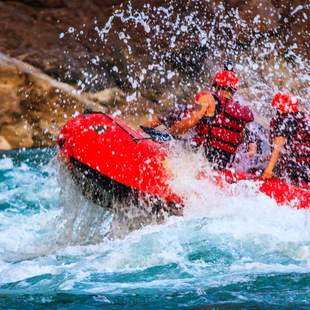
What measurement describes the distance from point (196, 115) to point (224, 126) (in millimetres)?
294

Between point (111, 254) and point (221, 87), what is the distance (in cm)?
195

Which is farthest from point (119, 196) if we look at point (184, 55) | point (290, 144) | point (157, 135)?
point (184, 55)

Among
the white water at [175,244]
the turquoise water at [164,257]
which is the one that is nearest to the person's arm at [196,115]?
the white water at [175,244]

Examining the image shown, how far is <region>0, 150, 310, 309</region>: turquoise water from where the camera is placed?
4.38 meters

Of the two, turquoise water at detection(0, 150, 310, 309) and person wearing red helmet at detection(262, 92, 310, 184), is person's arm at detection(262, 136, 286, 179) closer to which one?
person wearing red helmet at detection(262, 92, 310, 184)

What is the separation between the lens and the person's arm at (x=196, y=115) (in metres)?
6.21

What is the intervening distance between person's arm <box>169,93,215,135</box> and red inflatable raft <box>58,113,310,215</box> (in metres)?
0.23

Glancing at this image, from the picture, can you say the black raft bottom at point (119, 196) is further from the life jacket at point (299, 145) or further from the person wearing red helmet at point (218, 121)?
the life jacket at point (299, 145)

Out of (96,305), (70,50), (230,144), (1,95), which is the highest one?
(70,50)

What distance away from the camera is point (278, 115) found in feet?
20.0

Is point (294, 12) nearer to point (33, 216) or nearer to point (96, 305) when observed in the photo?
point (33, 216)

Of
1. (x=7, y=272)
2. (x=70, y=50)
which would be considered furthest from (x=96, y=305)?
(x=70, y=50)

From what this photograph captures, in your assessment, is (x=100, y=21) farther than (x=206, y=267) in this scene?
Yes

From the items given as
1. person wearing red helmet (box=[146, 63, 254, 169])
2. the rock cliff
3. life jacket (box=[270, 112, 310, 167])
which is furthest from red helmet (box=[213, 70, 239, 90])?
the rock cliff
